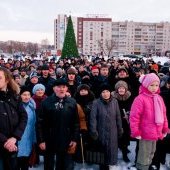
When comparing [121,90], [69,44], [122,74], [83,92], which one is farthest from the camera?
[69,44]

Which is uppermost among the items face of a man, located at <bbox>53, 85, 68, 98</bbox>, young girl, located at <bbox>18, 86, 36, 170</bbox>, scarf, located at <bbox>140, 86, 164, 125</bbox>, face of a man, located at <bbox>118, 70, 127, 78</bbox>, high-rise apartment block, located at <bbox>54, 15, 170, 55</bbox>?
high-rise apartment block, located at <bbox>54, 15, 170, 55</bbox>

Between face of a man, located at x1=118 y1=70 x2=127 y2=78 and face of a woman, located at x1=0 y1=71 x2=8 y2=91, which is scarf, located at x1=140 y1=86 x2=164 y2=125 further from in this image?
face of a man, located at x1=118 y1=70 x2=127 y2=78

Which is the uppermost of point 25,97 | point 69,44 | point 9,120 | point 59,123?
point 69,44

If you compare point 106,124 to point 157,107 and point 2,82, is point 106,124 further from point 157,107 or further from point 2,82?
point 2,82

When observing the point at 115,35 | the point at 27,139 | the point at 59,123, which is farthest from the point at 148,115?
the point at 115,35

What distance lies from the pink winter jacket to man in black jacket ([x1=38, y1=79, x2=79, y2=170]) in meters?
0.80

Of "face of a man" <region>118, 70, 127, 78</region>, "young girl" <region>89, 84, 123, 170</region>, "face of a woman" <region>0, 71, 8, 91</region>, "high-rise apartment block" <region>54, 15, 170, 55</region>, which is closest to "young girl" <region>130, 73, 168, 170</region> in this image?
"young girl" <region>89, 84, 123, 170</region>

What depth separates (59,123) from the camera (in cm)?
434

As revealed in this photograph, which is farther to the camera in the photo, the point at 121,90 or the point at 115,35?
the point at 115,35

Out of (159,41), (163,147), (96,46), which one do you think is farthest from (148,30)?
(163,147)

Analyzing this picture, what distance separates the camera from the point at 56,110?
14.2ft

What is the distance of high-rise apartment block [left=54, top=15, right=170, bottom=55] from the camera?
127 m

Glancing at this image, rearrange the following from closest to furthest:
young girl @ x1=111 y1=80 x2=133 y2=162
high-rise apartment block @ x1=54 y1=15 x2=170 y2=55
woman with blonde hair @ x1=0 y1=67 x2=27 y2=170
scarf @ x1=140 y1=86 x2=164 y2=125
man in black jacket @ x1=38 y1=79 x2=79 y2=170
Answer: woman with blonde hair @ x1=0 y1=67 x2=27 y2=170 < man in black jacket @ x1=38 y1=79 x2=79 y2=170 < scarf @ x1=140 y1=86 x2=164 y2=125 < young girl @ x1=111 y1=80 x2=133 y2=162 < high-rise apartment block @ x1=54 y1=15 x2=170 y2=55

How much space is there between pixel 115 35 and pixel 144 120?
425ft
